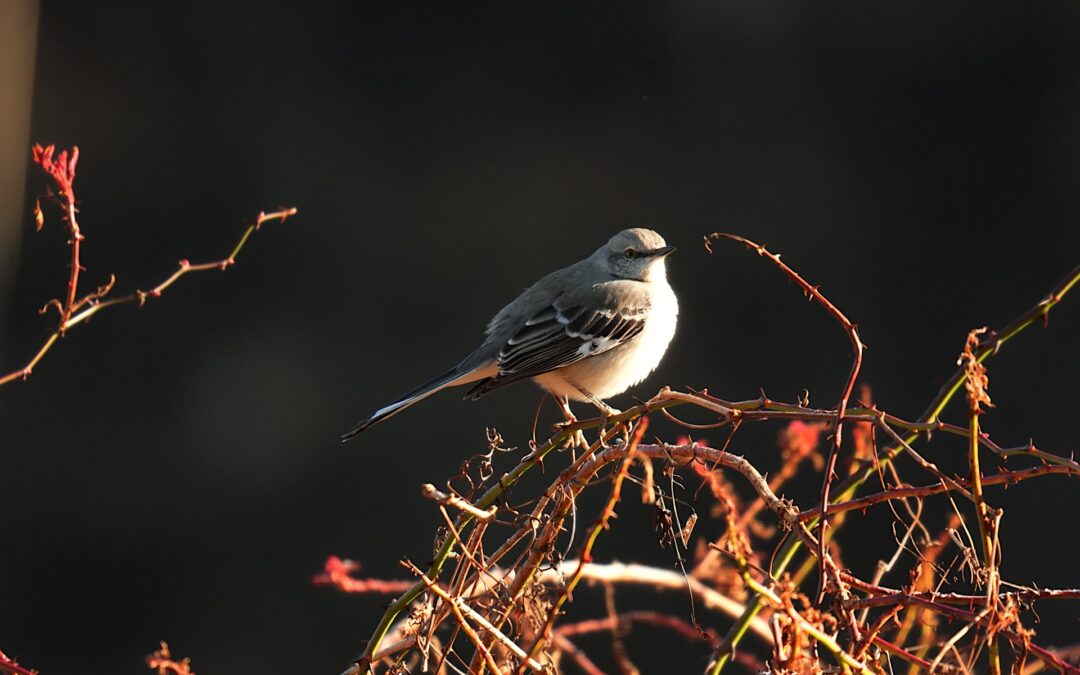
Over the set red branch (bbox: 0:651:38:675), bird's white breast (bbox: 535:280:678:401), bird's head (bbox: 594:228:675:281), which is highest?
red branch (bbox: 0:651:38:675)

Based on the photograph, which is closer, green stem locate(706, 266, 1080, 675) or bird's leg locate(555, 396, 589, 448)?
green stem locate(706, 266, 1080, 675)

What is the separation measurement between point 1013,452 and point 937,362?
12.9 feet

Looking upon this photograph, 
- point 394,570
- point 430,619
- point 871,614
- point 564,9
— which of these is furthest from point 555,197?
point 430,619

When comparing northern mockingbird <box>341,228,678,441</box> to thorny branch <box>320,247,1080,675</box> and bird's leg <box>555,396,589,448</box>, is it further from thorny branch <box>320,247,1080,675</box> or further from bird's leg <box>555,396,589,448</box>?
thorny branch <box>320,247,1080,675</box>

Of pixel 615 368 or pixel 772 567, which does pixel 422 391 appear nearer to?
pixel 615 368

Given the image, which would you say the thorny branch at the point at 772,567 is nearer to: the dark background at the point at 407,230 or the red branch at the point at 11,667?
the red branch at the point at 11,667

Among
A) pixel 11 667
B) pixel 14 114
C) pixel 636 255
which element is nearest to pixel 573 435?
pixel 11 667

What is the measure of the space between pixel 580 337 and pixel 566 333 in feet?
0.15

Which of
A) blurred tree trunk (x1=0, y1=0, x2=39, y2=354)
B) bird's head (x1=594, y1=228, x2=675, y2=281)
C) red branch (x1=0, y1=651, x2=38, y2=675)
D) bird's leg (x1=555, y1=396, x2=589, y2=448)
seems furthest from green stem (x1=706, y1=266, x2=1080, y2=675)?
blurred tree trunk (x1=0, y1=0, x2=39, y2=354)

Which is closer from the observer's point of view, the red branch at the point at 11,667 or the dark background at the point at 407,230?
the red branch at the point at 11,667

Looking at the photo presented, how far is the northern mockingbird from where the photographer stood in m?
3.52

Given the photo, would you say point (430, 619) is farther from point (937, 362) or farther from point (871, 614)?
point (937, 362)

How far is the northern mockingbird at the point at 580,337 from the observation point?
3.52 metres

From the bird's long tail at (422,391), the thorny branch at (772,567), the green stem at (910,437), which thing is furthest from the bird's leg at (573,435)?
the green stem at (910,437)
